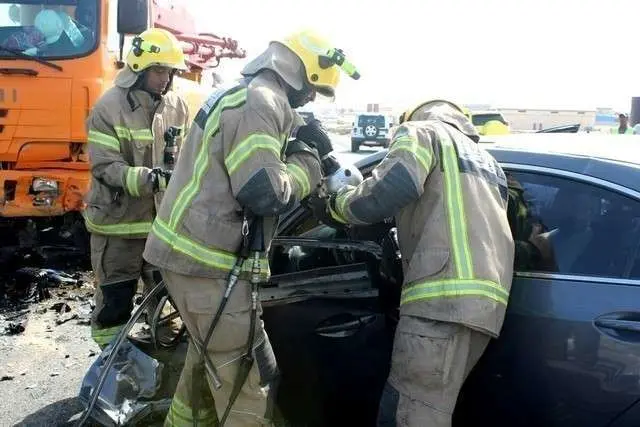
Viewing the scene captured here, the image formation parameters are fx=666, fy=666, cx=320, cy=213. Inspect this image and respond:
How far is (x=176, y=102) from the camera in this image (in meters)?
4.14

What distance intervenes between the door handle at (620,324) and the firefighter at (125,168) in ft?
8.07

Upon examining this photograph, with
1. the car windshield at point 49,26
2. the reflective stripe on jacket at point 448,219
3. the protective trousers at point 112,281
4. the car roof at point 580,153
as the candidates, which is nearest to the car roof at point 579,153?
the car roof at point 580,153

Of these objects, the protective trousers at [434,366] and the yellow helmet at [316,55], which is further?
the yellow helmet at [316,55]

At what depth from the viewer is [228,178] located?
251 cm

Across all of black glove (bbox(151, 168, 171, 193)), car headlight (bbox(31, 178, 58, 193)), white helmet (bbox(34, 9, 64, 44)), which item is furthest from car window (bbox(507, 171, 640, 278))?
white helmet (bbox(34, 9, 64, 44))

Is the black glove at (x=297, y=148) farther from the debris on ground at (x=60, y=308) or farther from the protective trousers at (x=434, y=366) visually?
the debris on ground at (x=60, y=308)

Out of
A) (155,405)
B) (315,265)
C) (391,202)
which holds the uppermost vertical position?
(391,202)

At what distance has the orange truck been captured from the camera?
5.30 meters

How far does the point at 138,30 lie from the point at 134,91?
172cm

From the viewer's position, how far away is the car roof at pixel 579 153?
2.22 meters

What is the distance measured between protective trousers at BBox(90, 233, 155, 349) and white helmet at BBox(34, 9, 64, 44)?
228 cm

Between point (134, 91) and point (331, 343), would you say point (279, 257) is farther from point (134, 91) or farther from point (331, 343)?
point (134, 91)

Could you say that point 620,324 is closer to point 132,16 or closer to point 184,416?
point 184,416

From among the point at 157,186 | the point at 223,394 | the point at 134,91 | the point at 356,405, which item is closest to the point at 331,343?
the point at 356,405
